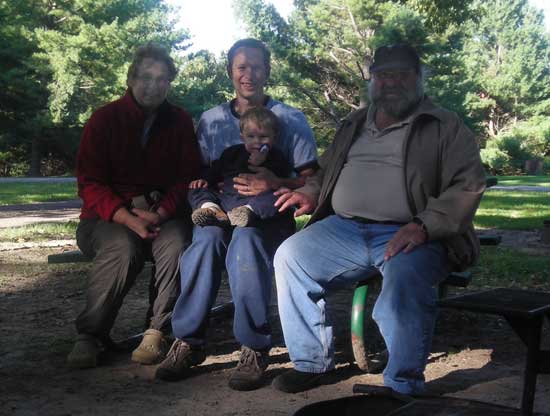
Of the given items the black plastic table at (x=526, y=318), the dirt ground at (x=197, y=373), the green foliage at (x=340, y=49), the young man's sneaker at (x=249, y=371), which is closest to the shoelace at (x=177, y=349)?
the dirt ground at (x=197, y=373)

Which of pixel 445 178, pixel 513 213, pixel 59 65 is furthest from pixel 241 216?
pixel 59 65

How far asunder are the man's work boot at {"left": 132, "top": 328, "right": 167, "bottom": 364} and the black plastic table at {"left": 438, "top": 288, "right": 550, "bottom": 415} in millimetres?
1619

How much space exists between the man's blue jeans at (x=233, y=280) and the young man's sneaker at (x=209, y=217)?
0.11 feet

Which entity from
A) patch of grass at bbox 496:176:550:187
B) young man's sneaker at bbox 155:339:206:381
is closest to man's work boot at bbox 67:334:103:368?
young man's sneaker at bbox 155:339:206:381

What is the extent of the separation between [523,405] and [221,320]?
2.33 m

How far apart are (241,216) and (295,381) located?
0.79m

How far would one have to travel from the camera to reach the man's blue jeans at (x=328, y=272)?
3156 millimetres

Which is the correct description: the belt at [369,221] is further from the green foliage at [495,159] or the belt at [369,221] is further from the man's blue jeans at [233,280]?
the green foliage at [495,159]

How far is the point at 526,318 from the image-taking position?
8.82 ft

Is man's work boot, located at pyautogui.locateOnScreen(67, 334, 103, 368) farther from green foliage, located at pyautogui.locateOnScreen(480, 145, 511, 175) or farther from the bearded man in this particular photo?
green foliage, located at pyautogui.locateOnScreen(480, 145, 511, 175)

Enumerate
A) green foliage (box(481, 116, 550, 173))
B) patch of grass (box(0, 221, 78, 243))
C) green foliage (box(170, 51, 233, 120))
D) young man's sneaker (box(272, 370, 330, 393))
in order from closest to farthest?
1. young man's sneaker (box(272, 370, 330, 393))
2. patch of grass (box(0, 221, 78, 243))
3. green foliage (box(170, 51, 233, 120))
4. green foliage (box(481, 116, 550, 173))

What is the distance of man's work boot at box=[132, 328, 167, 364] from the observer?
12.4ft

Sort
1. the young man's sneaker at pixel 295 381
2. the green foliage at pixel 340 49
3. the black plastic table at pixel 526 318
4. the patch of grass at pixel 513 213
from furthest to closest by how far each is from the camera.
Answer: the green foliage at pixel 340 49 < the patch of grass at pixel 513 213 < the young man's sneaker at pixel 295 381 < the black plastic table at pixel 526 318

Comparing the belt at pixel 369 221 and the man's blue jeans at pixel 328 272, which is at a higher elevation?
the belt at pixel 369 221
